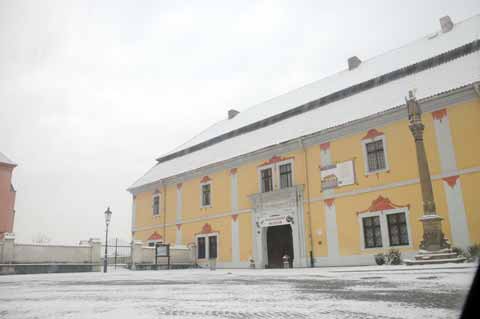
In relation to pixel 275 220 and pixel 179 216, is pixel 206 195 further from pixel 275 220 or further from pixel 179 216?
pixel 275 220

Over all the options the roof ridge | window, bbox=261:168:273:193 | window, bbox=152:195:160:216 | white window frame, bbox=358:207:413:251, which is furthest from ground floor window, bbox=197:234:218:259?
white window frame, bbox=358:207:413:251

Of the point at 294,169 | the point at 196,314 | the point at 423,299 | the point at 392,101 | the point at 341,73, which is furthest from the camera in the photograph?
the point at 341,73

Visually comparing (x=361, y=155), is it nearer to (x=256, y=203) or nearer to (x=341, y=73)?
(x=256, y=203)

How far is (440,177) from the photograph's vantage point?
17188mm

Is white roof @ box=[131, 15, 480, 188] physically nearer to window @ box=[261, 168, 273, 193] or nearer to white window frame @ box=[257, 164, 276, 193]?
white window frame @ box=[257, 164, 276, 193]

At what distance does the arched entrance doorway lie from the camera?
23525 mm

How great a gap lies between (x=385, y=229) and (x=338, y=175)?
3664 mm

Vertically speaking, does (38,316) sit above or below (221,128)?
below

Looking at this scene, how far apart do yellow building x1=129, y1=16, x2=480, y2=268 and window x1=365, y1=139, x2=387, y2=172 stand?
6 centimetres

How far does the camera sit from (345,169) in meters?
20.4

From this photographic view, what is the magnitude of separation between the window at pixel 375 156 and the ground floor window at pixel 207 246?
12.0 meters

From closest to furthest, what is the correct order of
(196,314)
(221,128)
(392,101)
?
(196,314) < (392,101) < (221,128)

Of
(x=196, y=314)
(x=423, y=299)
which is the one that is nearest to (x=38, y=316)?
(x=196, y=314)

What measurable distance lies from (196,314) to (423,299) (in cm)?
315
